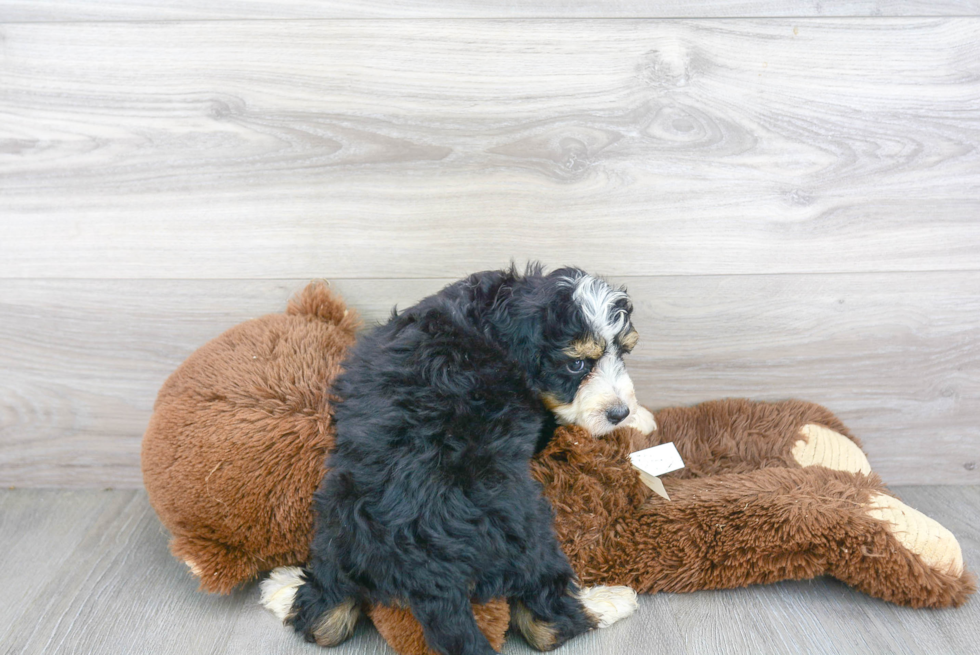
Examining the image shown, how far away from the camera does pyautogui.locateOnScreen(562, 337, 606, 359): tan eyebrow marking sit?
107 cm

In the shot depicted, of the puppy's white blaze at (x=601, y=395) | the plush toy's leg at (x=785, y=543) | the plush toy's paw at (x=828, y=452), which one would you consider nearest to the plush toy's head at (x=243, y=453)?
the puppy's white blaze at (x=601, y=395)

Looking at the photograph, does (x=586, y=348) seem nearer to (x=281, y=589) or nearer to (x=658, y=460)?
(x=658, y=460)

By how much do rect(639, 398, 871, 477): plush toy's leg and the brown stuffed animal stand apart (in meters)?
0.11

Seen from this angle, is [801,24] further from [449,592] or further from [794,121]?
[449,592]

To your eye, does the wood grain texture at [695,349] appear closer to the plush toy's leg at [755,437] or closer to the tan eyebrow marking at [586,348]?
the plush toy's leg at [755,437]

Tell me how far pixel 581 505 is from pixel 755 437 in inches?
18.5

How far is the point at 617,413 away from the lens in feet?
3.63

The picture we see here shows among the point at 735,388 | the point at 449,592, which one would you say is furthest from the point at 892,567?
the point at 449,592

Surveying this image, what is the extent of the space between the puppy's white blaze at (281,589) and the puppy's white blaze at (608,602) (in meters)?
0.49

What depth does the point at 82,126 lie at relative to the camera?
145cm

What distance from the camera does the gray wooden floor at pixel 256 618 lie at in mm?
1146

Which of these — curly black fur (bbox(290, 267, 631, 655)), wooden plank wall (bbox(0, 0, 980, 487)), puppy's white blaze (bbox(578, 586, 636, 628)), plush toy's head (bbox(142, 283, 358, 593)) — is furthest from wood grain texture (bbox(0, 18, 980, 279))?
puppy's white blaze (bbox(578, 586, 636, 628))

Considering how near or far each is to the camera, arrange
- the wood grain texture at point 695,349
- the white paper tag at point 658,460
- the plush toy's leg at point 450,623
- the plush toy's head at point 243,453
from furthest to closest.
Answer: the wood grain texture at point 695,349 → the white paper tag at point 658,460 → the plush toy's head at point 243,453 → the plush toy's leg at point 450,623

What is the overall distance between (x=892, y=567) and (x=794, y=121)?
Result: 0.85 meters
